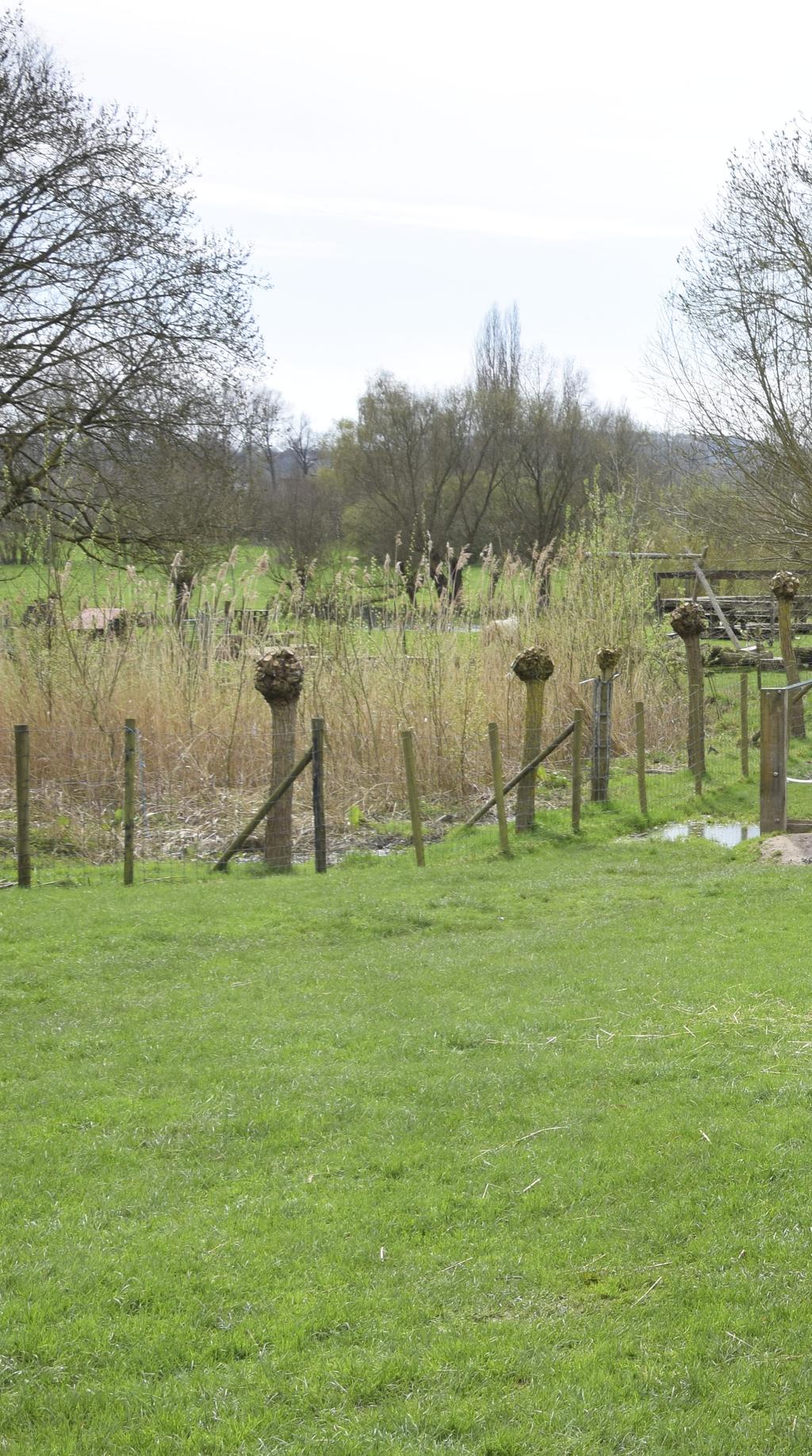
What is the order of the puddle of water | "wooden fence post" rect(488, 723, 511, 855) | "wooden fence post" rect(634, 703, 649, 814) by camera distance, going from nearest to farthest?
"wooden fence post" rect(488, 723, 511, 855) < the puddle of water < "wooden fence post" rect(634, 703, 649, 814)

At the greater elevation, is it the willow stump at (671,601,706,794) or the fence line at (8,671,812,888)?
the willow stump at (671,601,706,794)

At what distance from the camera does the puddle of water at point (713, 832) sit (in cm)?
1202

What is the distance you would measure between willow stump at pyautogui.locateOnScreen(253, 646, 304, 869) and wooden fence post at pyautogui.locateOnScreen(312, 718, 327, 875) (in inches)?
8.2

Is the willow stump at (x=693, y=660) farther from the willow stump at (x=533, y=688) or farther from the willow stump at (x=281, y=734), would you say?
the willow stump at (x=281, y=734)

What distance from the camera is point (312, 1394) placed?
3.16 m

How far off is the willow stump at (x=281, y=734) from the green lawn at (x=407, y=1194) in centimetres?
272

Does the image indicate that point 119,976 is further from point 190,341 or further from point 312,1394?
point 190,341

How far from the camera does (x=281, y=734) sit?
416 inches

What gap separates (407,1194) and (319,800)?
6227 millimetres

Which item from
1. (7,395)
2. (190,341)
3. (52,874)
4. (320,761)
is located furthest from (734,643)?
(52,874)

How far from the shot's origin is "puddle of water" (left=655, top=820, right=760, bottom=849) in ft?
39.4

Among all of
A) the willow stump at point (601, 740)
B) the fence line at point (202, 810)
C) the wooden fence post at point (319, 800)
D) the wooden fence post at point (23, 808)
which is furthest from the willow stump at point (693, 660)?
the wooden fence post at point (23, 808)

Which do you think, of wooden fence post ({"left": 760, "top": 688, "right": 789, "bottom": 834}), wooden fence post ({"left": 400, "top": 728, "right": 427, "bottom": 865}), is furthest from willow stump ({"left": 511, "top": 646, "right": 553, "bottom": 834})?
wooden fence post ({"left": 760, "top": 688, "right": 789, "bottom": 834})

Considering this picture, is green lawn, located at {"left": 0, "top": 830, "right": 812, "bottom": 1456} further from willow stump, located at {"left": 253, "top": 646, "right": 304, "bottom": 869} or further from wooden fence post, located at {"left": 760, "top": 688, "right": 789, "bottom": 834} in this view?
wooden fence post, located at {"left": 760, "top": 688, "right": 789, "bottom": 834}
